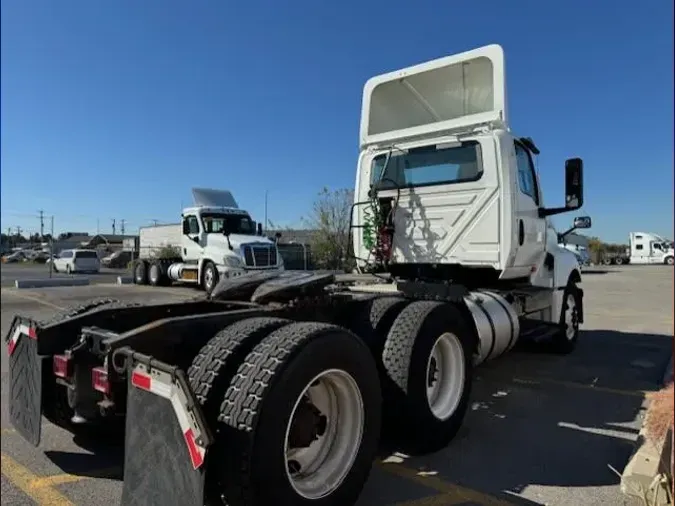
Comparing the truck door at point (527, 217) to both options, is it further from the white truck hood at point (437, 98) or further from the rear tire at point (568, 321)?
the rear tire at point (568, 321)

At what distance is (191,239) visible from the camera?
20766 mm

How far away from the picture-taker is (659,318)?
12.9 meters

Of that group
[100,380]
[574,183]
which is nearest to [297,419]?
[100,380]

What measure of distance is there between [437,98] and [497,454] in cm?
429

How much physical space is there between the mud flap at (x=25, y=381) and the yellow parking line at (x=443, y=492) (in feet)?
7.50

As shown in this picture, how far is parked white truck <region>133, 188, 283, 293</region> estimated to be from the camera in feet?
64.2

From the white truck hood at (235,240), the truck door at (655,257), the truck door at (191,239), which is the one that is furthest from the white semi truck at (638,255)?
the truck door at (191,239)

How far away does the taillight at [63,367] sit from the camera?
3303 millimetres

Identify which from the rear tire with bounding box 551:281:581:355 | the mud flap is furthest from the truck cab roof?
the mud flap

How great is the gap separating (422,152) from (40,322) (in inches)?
177

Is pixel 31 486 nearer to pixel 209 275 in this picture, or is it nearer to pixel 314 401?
pixel 314 401

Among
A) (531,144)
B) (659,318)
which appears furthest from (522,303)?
(659,318)

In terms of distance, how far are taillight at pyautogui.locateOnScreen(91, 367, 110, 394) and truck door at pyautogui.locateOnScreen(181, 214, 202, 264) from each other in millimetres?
17647

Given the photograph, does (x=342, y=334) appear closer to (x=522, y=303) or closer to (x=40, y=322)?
(x=40, y=322)
